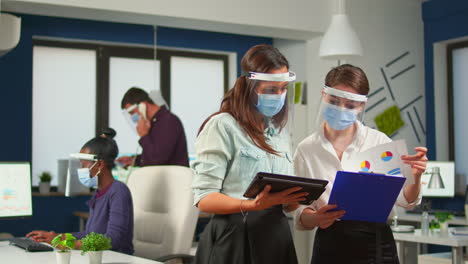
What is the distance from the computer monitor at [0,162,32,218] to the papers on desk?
6.98 feet

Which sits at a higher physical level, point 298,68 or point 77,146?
point 298,68

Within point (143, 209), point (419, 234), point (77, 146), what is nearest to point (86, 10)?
point (77, 146)

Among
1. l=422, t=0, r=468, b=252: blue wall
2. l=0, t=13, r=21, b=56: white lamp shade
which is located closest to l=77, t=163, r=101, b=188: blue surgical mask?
l=0, t=13, r=21, b=56: white lamp shade

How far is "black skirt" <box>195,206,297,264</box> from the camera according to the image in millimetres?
1965

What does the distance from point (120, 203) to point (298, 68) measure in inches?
184

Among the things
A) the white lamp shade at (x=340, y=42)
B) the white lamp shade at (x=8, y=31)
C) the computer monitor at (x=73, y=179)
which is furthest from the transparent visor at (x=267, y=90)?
the white lamp shade at (x=8, y=31)

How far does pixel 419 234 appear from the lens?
4594 millimetres

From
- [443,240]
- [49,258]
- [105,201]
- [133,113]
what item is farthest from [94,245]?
[133,113]

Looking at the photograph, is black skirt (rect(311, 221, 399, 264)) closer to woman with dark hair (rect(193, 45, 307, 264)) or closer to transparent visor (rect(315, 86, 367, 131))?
woman with dark hair (rect(193, 45, 307, 264))

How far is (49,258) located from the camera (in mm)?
2611

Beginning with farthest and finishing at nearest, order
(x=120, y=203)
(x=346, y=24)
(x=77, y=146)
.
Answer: (x=77, y=146) → (x=346, y=24) → (x=120, y=203)

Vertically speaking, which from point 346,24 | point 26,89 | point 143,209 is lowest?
point 143,209

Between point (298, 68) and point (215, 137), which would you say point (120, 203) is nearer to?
point (215, 137)

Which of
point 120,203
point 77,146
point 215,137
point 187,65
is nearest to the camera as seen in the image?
point 215,137
